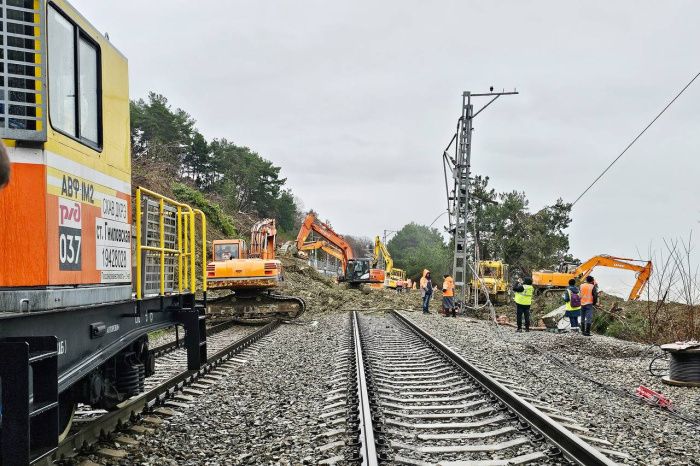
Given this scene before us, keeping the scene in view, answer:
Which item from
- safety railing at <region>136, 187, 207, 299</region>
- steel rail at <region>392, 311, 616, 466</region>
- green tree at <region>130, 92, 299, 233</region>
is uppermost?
green tree at <region>130, 92, 299, 233</region>

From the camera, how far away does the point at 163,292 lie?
7.19 m

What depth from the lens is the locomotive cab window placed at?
457 centimetres

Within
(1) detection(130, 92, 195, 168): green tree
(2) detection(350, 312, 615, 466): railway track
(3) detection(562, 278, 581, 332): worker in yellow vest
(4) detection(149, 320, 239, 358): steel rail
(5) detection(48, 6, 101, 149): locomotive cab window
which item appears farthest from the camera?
(1) detection(130, 92, 195, 168): green tree

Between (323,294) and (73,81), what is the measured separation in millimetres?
25016

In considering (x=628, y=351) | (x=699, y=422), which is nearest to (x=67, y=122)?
(x=699, y=422)

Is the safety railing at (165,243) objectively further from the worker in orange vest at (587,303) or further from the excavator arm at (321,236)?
the excavator arm at (321,236)

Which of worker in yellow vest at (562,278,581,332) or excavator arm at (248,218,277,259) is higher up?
excavator arm at (248,218,277,259)

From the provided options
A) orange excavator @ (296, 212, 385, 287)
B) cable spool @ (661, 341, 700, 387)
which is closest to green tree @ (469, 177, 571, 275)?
orange excavator @ (296, 212, 385, 287)

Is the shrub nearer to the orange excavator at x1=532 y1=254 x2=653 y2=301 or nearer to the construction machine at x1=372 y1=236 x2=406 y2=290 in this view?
the construction machine at x1=372 y1=236 x2=406 y2=290

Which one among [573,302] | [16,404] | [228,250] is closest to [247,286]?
[228,250]

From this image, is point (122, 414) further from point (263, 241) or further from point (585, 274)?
point (585, 274)

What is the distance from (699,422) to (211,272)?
48.7 ft

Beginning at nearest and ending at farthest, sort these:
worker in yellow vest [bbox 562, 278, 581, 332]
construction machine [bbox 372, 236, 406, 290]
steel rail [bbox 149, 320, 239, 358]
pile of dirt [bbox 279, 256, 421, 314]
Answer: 1. steel rail [bbox 149, 320, 239, 358]
2. worker in yellow vest [bbox 562, 278, 581, 332]
3. pile of dirt [bbox 279, 256, 421, 314]
4. construction machine [bbox 372, 236, 406, 290]

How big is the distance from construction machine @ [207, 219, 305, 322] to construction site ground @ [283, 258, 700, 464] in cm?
451
